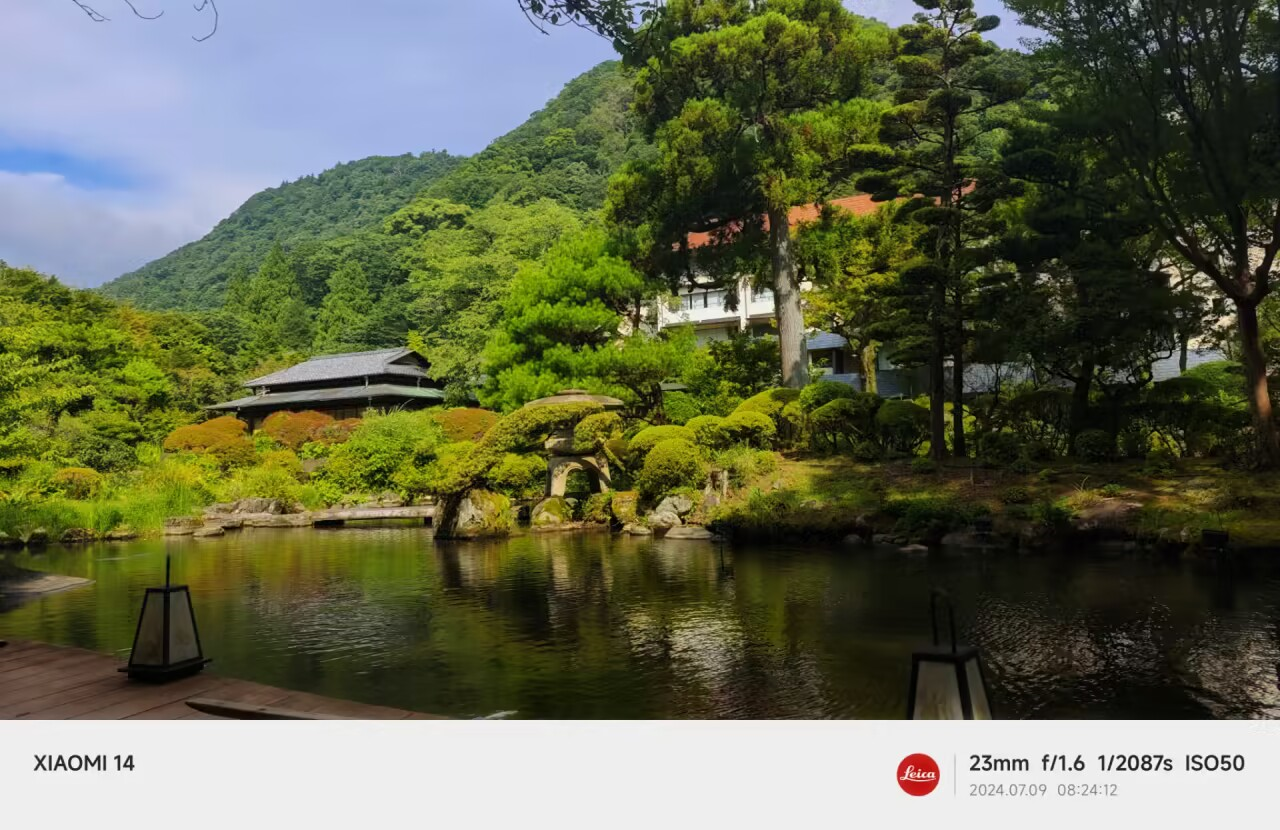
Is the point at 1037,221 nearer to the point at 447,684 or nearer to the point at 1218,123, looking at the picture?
the point at 1218,123

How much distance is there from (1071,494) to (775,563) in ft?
11.2

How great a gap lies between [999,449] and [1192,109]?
5.59 metres

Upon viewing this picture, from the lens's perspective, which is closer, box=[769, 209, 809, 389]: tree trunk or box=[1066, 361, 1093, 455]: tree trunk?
box=[1066, 361, 1093, 455]: tree trunk

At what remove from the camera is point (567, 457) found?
39.4 ft

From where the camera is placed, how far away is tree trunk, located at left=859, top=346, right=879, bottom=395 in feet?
50.1

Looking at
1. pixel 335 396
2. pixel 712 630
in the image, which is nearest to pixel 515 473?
pixel 712 630

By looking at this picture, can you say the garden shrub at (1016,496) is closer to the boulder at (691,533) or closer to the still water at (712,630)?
the still water at (712,630)

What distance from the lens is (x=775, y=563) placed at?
7852 mm

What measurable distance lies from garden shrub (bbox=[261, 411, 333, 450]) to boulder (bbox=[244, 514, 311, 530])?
3039 millimetres

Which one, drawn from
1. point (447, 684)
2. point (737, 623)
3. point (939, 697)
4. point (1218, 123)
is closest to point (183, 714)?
point (447, 684)

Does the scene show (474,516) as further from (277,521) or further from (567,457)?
(277,521)

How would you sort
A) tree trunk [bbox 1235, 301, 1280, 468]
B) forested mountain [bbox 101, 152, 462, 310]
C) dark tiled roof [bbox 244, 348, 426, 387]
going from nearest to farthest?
forested mountain [bbox 101, 152, 462, 310] < tree trunk [bbox 1235, 301, 1280, 468] < dark tiled roof [bbox 244, 348, 426, 387]
